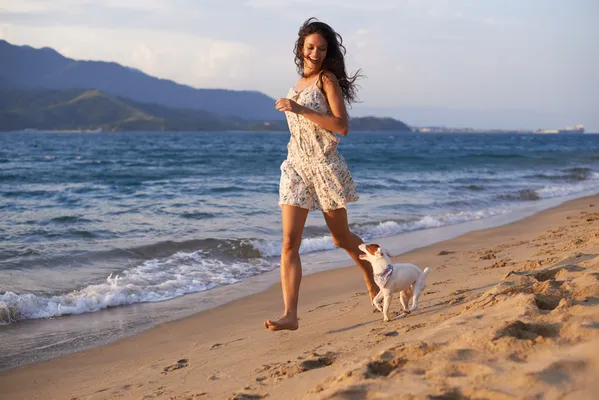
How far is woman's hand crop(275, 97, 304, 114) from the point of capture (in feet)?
11.9

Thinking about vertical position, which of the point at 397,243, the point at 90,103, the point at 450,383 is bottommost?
the point at 397,243

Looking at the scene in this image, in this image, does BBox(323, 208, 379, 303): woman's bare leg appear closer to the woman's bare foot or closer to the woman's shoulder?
the woman's bare foot

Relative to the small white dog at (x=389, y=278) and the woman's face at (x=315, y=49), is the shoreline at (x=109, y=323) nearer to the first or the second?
the small white dog at (x=389, y=278)

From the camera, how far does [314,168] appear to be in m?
3.92

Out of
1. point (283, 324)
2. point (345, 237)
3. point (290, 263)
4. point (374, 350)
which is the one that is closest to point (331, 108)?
point (345, 237)

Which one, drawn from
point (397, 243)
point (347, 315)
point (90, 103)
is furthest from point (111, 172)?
point (90, 103)

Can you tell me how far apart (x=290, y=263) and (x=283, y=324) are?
0.40 metres

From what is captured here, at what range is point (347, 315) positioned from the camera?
4.52m

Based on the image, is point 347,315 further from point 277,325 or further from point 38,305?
point 38,305

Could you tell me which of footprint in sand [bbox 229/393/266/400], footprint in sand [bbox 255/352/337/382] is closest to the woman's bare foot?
footprint in sand [bbox 255/352/337/382]

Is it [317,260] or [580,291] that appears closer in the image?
[580,291]

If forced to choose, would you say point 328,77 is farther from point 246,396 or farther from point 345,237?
point 246,396

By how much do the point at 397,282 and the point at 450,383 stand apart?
1.66 metres

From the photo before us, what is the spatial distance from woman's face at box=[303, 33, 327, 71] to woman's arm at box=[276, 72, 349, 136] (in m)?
0.10
